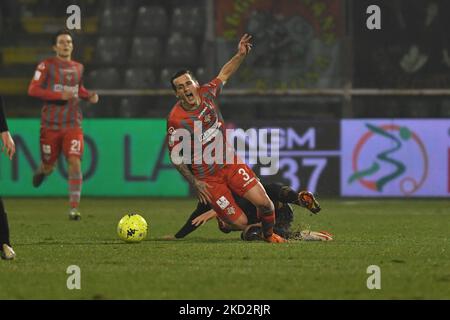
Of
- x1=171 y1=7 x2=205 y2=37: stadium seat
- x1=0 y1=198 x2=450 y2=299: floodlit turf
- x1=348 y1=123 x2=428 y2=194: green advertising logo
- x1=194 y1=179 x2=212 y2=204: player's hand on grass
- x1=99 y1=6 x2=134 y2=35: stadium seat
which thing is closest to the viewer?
x1=0 y1=198 x2=450 y2=299: floodlit turf

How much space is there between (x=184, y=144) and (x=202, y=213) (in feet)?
3.17

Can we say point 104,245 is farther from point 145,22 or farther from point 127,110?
point 145,22

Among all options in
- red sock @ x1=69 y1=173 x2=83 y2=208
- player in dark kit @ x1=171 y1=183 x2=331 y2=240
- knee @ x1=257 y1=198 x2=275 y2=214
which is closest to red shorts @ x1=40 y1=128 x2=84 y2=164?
red sock @ x1=69 y1=173 x2=83 y2=208

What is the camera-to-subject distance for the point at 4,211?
8852 mm

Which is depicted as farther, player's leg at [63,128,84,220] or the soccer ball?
player's leg at [63,128,84,220]

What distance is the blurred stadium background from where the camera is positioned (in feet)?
59.9

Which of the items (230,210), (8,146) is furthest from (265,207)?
(8,146)

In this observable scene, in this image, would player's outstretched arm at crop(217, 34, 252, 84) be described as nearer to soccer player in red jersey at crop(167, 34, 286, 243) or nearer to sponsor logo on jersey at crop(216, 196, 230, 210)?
soccer player in red jersey at crop(167, 34, 286, 243)

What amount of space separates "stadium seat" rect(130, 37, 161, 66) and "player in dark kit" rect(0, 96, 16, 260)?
1197 centimetres

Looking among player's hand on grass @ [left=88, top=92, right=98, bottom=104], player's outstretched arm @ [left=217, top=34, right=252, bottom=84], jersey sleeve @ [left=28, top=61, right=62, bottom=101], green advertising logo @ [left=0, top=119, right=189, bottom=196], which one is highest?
player's outstretched arm @ [left=217, top=34, right=252, bottom=84]

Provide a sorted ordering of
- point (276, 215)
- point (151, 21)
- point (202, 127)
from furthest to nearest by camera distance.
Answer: point (151, 21)
point (276, 215)
point (202, 127)

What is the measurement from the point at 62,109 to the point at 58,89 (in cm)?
26

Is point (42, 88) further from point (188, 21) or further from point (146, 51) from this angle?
point (188, 21)

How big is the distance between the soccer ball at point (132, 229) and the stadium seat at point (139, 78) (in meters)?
9.68
